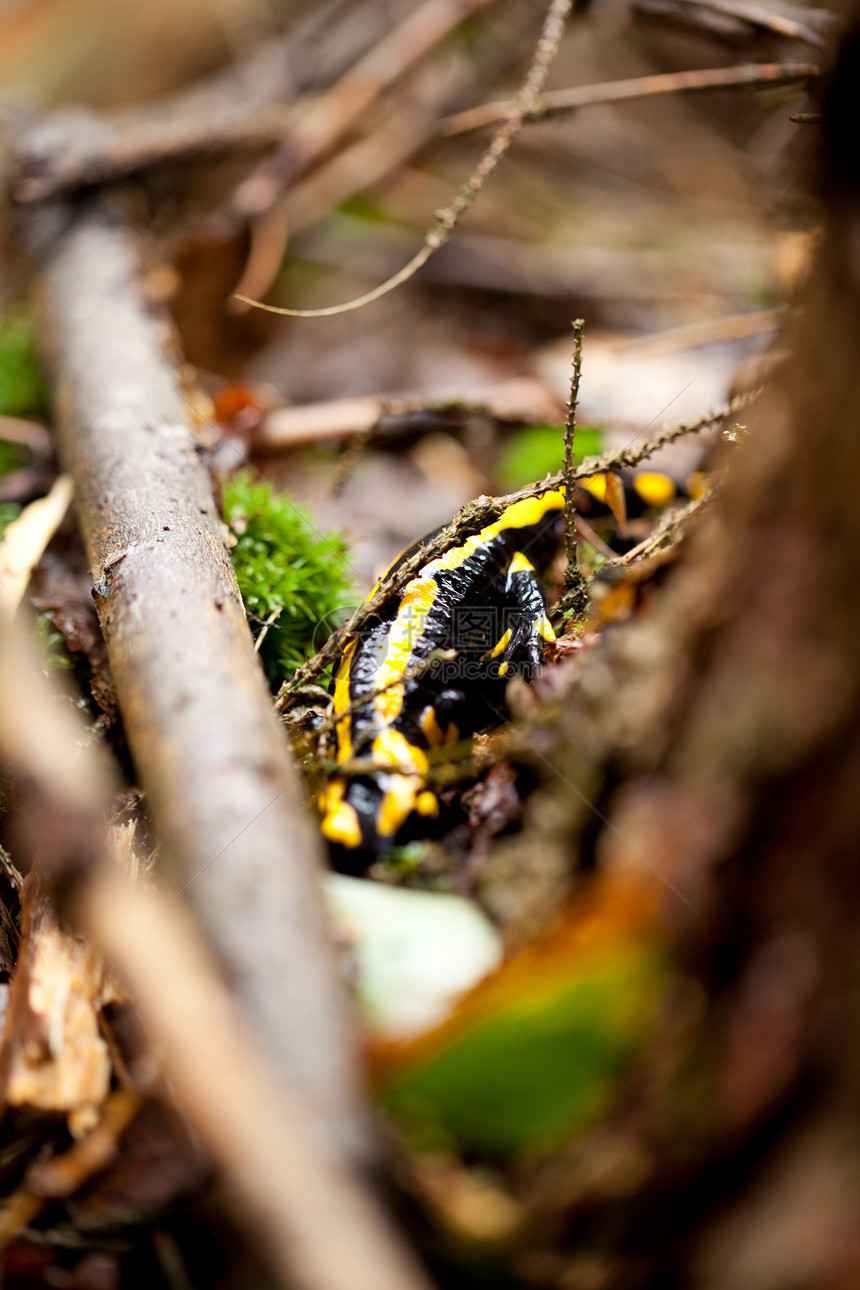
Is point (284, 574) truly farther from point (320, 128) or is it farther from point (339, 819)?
point (320, 128)

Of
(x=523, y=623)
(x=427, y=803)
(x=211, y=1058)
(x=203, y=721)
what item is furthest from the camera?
(x=523, y=623)

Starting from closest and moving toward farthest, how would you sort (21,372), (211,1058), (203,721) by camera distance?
1. (211,1058)
2. (203,721)
3. (21,372)

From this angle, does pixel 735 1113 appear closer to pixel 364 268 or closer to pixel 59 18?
pixel 364 268

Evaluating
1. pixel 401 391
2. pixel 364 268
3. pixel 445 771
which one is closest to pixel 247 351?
pixel 401 391

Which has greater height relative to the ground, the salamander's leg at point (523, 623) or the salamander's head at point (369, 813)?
the salamander's head at point (369, 813)

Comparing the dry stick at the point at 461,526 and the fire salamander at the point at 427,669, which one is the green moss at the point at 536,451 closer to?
the fire salamander at the point at 427,669

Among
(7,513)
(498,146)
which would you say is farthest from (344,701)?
(498,146)

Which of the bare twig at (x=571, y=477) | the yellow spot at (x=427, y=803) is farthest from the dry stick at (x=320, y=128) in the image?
the yellow spot at (x=427, y=803)
